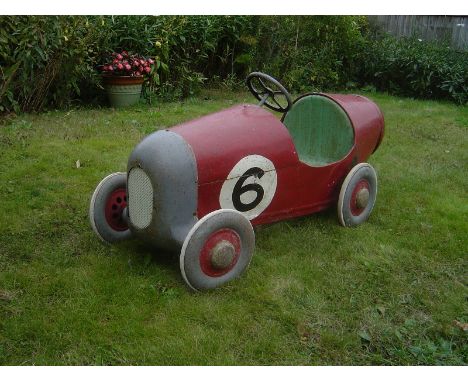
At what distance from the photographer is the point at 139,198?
10.3 ft

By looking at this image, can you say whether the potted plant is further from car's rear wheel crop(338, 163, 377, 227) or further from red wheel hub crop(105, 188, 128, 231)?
car's rear wheel crop(338, 163, 377, 227)

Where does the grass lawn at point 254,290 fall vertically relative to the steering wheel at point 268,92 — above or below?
below

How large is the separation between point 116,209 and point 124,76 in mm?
4509

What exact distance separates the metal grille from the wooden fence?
8.32 meters

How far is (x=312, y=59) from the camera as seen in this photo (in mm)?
9523

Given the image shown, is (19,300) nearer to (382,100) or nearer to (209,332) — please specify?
(209,332)

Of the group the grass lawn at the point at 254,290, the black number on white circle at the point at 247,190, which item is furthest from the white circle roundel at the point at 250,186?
the grass lawn at the point at 254,290

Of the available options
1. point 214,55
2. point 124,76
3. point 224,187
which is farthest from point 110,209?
point 214,55

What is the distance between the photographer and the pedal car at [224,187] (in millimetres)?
2986

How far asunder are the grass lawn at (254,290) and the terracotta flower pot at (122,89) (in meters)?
2.98

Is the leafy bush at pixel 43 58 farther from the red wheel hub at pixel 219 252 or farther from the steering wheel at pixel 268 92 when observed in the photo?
the red wheel hub at pixel 219 252

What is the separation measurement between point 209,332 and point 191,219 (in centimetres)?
69

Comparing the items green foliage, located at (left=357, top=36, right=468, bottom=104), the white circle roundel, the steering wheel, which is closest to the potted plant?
the steering wheel

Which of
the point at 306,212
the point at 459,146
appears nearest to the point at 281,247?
the point at 306,212
